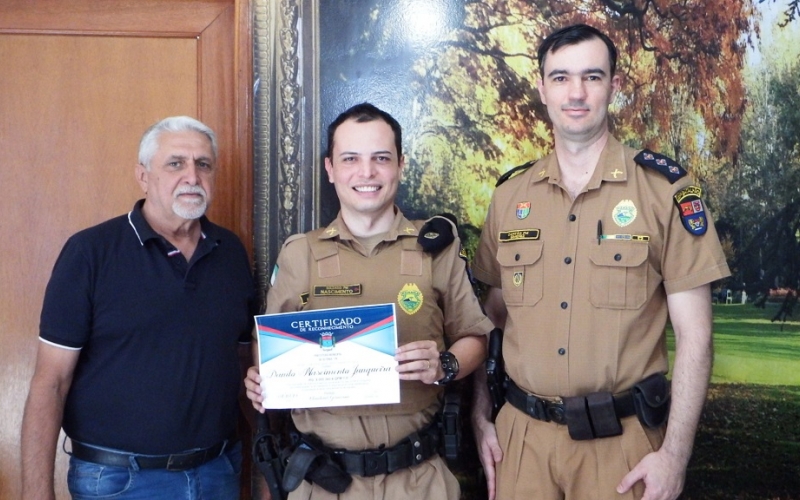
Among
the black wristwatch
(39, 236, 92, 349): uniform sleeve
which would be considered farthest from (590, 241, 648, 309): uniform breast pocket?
(39, 236, 92, 349): uniform sleeve

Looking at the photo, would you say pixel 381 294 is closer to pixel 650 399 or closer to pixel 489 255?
pixel 489 255

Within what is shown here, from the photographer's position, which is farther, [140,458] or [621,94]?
[621,94]

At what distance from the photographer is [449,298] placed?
2428 millimetres

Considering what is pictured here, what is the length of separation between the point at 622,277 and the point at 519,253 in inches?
14.2

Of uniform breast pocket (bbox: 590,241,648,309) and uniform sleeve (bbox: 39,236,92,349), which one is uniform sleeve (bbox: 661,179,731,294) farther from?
uniform sleeve (bbox: 39,236,92,349)

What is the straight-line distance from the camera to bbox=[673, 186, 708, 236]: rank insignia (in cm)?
215

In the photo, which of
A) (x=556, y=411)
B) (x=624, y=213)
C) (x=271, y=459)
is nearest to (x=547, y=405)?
(x=556, y=411)

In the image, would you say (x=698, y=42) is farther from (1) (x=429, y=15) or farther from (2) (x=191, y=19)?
(2) (x=191, y=19)

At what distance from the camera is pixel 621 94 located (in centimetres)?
303

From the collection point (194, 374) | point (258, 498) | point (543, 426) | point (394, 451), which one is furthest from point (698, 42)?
point (258, 498)

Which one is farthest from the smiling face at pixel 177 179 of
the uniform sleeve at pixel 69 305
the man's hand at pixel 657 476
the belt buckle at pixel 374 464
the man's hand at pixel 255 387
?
the man's hand at pixel 657 476

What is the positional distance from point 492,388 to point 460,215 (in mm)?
891

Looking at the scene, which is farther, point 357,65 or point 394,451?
point 357,65

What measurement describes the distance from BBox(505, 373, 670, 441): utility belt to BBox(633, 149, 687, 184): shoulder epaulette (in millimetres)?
641
